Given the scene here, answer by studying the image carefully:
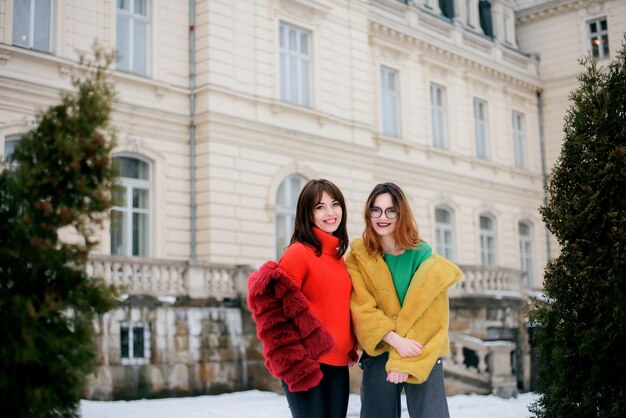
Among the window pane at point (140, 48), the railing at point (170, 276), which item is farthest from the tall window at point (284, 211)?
the window pane at point (140, 48)

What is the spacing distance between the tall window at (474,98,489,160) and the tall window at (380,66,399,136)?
13.0 ft

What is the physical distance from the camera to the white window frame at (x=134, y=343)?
1190 cm

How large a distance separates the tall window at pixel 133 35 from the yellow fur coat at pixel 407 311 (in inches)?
467

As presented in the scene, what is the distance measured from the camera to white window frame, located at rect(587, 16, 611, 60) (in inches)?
1013

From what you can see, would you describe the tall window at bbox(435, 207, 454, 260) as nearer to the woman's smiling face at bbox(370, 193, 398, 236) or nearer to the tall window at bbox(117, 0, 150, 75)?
the tall window at bbox(117, 0, 150, 75)

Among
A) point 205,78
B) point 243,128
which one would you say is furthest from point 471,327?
point 205,78

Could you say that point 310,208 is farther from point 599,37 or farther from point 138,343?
point 599,37

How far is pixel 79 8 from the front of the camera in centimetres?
1470

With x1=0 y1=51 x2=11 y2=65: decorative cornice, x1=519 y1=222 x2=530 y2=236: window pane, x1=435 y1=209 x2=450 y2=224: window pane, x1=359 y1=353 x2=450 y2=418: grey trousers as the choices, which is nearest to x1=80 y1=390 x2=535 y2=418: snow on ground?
x1=359 y1=353 x2=450 y2=418: grey trousers

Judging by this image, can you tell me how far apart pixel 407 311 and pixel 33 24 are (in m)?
11.7

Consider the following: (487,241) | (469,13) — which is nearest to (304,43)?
(469,13)

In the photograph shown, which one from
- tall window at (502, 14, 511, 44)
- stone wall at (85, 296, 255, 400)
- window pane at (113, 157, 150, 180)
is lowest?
stone wall at (85, 296, 255, 400)

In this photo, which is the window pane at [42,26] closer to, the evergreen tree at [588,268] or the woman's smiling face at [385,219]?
the evergreen tree at [588,268]

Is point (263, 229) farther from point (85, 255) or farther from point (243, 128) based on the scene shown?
point (85, 255)
